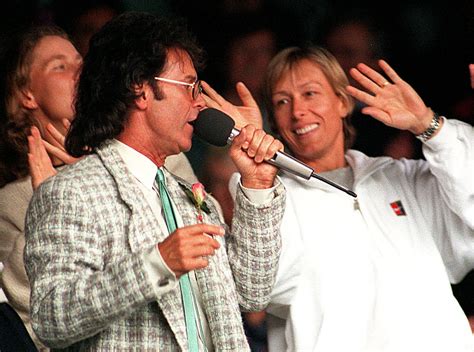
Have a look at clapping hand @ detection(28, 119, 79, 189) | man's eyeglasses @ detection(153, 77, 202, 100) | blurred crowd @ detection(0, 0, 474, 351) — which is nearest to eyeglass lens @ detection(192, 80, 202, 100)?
man's eyeglasses @ detection(153, 77, 202, 100)

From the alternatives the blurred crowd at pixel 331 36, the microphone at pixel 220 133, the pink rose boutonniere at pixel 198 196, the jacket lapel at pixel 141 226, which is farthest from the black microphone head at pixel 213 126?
the blurred crowd at pixel 331 36

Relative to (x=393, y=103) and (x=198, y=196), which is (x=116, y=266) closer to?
(x=198, y=196)

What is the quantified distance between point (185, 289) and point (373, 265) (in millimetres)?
914

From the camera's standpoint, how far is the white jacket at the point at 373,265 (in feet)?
10.7

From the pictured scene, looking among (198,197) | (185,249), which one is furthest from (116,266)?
(198,197)

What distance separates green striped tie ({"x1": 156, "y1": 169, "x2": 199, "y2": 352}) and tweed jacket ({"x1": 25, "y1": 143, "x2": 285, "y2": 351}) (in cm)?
3

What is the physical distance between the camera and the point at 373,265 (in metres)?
3.33

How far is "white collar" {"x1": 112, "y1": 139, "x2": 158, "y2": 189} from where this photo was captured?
2.64 m

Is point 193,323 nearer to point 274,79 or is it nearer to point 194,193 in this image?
point 194,193

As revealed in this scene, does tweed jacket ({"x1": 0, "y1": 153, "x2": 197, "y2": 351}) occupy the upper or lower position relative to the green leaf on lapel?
lower

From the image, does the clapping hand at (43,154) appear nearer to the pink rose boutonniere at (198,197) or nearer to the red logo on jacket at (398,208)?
the pink rose boutonniere at (198,197)

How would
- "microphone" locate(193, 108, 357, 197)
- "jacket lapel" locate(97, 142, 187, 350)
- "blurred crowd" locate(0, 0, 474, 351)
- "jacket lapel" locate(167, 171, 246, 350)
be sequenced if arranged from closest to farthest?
"jacket lapel" locate(97, 142, 187, 350), "jacket lapel" locate(167, 171, 246, 350), "microphone" locate(193, 108, 357, 197), "blurred crowd" locate(0, 0, 474, 351)

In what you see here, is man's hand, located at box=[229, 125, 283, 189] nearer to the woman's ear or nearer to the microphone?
the microphone

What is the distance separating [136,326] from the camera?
247 centimetres
